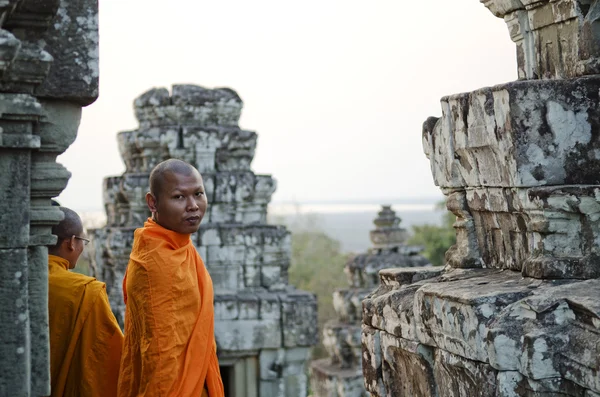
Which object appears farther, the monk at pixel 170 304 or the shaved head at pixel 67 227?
the shaved head at pixel 67 227

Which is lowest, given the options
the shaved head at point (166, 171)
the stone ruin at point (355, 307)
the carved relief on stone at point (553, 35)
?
the stone ruin at point (355, 307)

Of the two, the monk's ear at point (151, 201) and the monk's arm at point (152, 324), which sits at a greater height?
the monk's ear at point (151, 201)

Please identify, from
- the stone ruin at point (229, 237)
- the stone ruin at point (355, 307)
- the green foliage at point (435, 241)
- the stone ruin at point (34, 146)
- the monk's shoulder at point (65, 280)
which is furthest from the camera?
the green foliage at point (435, 241)

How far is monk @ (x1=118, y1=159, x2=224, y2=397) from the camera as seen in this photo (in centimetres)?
429

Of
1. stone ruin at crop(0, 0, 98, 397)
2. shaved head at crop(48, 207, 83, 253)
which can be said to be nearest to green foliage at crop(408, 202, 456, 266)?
shaved head at crop(48, 207, 83, 253)

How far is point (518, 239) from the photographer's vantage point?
145 inches

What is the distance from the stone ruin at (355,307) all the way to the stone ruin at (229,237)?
2.63 meters

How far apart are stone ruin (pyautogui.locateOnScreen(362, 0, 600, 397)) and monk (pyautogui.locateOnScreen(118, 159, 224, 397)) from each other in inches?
28.2

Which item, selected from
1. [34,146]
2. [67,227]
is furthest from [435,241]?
[34,146]

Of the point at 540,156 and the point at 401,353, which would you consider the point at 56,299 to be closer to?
the point at 401,353

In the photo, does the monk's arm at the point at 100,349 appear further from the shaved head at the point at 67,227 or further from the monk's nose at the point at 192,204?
the monk's nose at the point at 192,204

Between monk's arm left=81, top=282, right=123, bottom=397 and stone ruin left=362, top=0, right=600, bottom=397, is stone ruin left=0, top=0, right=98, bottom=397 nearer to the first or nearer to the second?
monk's arm left=81, top=282, right=123, bottom=397

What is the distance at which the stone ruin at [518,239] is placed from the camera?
10.3 ft

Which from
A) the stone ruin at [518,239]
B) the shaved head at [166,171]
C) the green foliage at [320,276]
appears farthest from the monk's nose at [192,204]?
the green foliage at [320,276]
